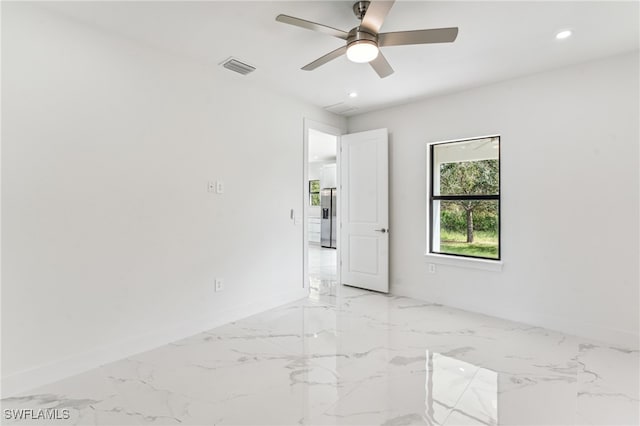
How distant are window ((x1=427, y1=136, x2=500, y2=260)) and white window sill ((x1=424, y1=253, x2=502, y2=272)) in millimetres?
110

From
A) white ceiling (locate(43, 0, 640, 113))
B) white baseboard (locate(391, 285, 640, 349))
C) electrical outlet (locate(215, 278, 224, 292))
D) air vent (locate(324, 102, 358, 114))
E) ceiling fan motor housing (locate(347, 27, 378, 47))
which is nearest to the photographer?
ceiling fan motor housing (locate(347, 27, 378, 47))

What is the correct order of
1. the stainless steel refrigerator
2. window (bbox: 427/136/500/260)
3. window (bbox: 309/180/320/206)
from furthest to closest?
window (bbox: 309/180/320/206), the stainless steel refrigerator, window (bbox: 427/136/500/260)

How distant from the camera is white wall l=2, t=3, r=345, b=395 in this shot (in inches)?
84.3

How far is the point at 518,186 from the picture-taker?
3.42 m

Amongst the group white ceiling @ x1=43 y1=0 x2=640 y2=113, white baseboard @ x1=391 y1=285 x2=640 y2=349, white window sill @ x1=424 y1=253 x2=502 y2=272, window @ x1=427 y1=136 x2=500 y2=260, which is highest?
white ceiling @ x1=43 y1=0 x2=640 y2=113

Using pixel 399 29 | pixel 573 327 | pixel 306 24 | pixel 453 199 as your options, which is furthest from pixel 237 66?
pixel 573 327

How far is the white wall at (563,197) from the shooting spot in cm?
285

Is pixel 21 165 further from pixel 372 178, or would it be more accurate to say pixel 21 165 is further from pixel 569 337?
pixel 569 337

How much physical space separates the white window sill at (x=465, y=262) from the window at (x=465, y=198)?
0.36 feet

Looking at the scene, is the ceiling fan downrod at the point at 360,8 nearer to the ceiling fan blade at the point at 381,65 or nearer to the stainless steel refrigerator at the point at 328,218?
the ceiling fan blade at the point at 381,65

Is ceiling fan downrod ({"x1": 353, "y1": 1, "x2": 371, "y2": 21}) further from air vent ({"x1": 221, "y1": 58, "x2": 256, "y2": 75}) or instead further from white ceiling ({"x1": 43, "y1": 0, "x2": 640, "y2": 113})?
air vent ({"x1": 221, "y1": 58, "x2": 256, "y2": 75})

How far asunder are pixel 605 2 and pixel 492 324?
2814 mm

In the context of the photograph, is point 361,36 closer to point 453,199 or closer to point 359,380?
point 359,380

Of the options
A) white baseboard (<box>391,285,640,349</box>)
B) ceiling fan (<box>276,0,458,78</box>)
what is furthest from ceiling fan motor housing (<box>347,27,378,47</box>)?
white baseboard (<box>391,285,640,349</box>)
